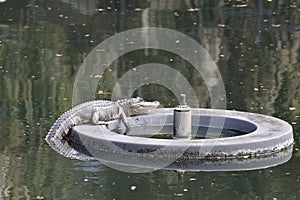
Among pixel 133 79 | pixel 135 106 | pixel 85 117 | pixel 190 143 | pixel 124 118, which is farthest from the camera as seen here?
pixel 133 79

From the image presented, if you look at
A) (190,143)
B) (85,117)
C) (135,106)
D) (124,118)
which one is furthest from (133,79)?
(190,143)

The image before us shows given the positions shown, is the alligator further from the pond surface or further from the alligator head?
the pond surface

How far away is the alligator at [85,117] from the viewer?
31.1 feet

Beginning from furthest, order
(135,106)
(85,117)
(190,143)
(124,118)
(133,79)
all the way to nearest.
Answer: (133,79) < (135,106) < (124,118) < (85,117) < (190,143)

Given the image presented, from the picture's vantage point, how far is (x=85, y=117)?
32.4 feet

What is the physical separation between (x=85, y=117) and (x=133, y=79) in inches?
107

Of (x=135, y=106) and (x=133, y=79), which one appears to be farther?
A: (x=133, y=79)

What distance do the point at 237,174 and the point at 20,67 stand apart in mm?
5171

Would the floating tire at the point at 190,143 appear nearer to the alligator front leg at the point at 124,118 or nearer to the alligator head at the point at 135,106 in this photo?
the alligator front leg at the point at 124,118

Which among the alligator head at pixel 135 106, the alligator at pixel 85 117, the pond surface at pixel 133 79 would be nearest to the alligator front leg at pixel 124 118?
the alligator at pixel 85 117

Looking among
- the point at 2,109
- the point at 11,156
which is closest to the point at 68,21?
the point at 2,109

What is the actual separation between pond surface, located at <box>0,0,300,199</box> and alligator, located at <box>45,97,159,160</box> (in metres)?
0.15

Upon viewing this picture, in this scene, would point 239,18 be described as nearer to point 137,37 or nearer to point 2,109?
point 137,37

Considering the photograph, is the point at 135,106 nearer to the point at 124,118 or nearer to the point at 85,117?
the point at 124,118
